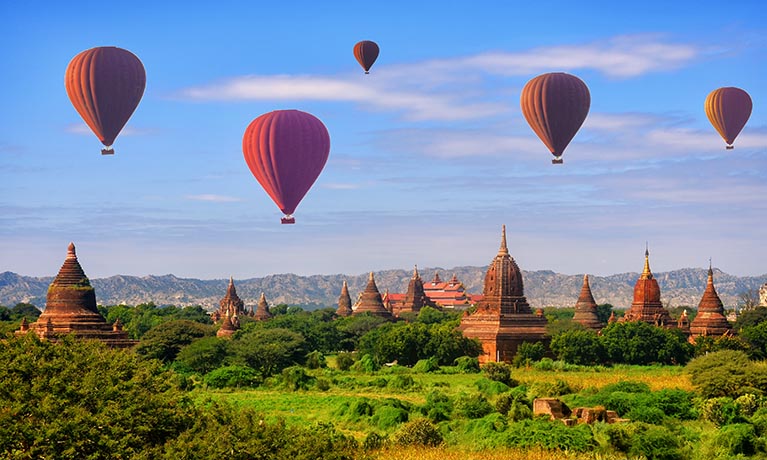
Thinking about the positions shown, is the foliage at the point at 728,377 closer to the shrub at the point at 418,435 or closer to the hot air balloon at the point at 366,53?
the shrub at the point at 418,435

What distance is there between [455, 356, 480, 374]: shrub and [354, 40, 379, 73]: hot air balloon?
868 inches

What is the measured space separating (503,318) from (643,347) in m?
11.5

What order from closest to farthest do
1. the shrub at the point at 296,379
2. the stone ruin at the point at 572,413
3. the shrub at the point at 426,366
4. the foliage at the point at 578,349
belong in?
the stone ruin at the point at 572,413 → the shrub at the point at 296,379 → the shrub at the point at 426,366 → the foliage at the point at 578,349

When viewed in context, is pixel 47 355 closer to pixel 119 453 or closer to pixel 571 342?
pixel 119 453

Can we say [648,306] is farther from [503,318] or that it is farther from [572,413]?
[572,413]

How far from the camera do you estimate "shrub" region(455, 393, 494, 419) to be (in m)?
56.9

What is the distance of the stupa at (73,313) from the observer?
8025cm

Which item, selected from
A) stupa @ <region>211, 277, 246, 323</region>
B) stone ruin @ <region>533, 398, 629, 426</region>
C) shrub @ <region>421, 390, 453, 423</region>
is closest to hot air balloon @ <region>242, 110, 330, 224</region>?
shrub @ <region>421, 390, 453, 423</region>

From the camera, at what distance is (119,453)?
33062 millimetres

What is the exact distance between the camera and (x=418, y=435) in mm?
47250

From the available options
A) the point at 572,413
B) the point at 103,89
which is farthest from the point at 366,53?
the point at 572,413

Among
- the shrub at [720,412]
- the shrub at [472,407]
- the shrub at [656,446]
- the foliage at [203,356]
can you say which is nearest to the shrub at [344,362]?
Answer: the foliage at [203,356]

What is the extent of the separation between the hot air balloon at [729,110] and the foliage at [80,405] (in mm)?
59921

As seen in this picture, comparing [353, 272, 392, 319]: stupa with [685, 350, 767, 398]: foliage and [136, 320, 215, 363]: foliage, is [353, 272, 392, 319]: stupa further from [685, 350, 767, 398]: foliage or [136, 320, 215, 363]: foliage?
[685, 350, 767, 398]: foliage
